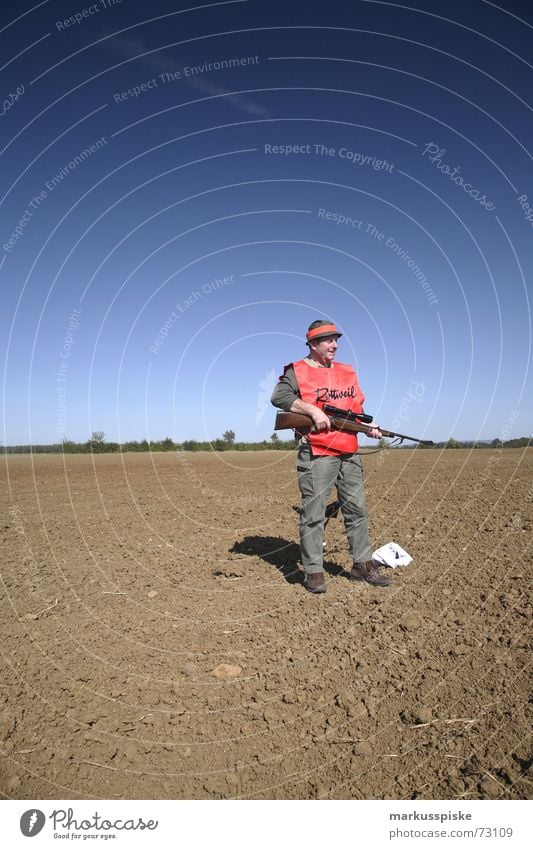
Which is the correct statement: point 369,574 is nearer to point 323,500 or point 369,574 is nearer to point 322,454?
point 323,500

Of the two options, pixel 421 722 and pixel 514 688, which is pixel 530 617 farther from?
pixel 421 722

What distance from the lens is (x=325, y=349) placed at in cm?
601

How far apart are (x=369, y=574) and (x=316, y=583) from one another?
0.78 metres

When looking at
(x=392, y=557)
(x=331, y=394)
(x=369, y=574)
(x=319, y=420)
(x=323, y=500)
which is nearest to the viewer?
(x=319, y=420)

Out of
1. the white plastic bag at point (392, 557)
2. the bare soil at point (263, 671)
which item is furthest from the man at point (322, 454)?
the white plastic bag at point (392, 557)

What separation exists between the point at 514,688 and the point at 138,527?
26.2 ft

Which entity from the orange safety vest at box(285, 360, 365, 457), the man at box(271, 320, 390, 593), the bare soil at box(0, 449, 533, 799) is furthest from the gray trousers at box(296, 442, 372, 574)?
the bare soil at box(0, 449, 533, 799)

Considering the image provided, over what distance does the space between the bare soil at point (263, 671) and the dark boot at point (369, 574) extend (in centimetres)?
19

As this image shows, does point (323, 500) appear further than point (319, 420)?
Yes

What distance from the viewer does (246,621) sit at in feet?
17.9

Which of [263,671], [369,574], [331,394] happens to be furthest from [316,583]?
[331,394]

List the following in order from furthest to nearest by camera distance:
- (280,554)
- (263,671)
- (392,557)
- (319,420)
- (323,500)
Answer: (280,554) → (392,557) → (323,500) → (319,420) → (263,671)


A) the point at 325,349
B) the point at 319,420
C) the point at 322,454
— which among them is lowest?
the point at 322,454

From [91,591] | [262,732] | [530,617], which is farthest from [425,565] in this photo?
[91,591]
